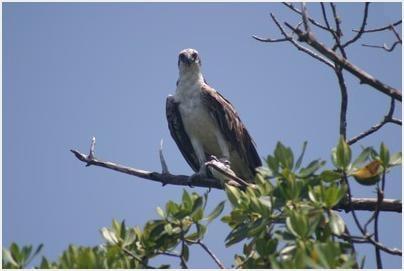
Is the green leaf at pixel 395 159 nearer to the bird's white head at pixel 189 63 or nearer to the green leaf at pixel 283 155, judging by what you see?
the green leaf at pixel 283 155

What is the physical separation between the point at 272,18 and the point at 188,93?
4.01 meters

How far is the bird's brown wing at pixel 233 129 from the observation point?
33.6 feet

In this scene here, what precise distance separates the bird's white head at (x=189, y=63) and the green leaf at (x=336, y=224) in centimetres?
542

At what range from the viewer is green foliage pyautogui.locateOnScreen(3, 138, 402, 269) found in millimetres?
5500

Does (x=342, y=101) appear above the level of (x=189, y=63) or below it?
below

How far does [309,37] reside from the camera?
6.09 m

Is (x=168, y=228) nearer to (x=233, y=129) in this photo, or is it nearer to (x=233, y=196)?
(x=233, y=196)

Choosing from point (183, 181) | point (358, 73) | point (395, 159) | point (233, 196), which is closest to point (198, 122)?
point (183, 181)

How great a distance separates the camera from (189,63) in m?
10.8

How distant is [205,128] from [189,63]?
105 cm

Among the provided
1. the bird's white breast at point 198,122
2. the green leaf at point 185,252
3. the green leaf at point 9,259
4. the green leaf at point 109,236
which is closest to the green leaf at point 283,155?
the green leaf at point 185,252

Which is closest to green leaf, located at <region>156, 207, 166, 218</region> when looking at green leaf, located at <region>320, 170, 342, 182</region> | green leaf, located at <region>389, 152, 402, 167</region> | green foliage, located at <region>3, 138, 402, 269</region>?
green foliage, located at <region>3, 138, 402, 269</region>

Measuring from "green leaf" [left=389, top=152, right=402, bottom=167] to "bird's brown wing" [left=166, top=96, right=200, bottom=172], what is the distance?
4.72m

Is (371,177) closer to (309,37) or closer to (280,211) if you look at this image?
(280,211)
